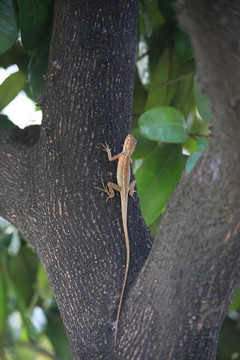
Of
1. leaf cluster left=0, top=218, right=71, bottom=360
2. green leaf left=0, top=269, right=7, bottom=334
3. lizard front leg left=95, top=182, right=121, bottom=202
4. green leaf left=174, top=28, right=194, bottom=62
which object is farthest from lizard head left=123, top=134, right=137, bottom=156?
green leaf left=0, top=269, right=7, bottom=334

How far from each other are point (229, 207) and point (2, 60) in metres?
1.75

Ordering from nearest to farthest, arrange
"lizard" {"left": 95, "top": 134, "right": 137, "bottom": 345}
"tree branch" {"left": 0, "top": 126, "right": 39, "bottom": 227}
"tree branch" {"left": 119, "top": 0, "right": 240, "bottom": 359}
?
1. "tree branch" {"left": 119, "top": 0, "right": 240, "bottom": 359}
2. "lizard" {"left": 95, "top": 134, "right": 137, "bottom": 345}
3. "tree branch" {"left": 0, "top": 126, "right": 39, "bottom": 227}

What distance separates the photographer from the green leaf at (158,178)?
201 cm

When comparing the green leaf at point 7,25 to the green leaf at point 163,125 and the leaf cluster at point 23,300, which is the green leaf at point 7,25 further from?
the leaf cluster at point 23,300

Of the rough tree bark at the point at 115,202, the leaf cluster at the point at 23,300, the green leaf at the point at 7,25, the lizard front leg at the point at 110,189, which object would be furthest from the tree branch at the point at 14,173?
the leaf cluster at the point at 23,300

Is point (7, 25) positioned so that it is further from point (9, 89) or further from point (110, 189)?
point (110, 189)

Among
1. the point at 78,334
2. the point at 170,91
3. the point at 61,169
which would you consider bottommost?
the point at 170,91

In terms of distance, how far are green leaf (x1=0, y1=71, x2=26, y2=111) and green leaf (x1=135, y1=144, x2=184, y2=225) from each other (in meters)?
0.76

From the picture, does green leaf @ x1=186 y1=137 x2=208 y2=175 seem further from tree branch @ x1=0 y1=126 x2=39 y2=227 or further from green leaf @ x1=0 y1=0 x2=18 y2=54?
green leaf @ x1=0 y1=0 x2=18 y2=54

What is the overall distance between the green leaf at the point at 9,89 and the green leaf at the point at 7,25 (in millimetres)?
333

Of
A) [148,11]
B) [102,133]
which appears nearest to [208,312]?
[102,133]

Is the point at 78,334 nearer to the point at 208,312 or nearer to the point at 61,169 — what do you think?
the point at 208,312

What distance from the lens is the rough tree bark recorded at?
101 centimetres

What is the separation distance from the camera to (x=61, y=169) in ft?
5.06
